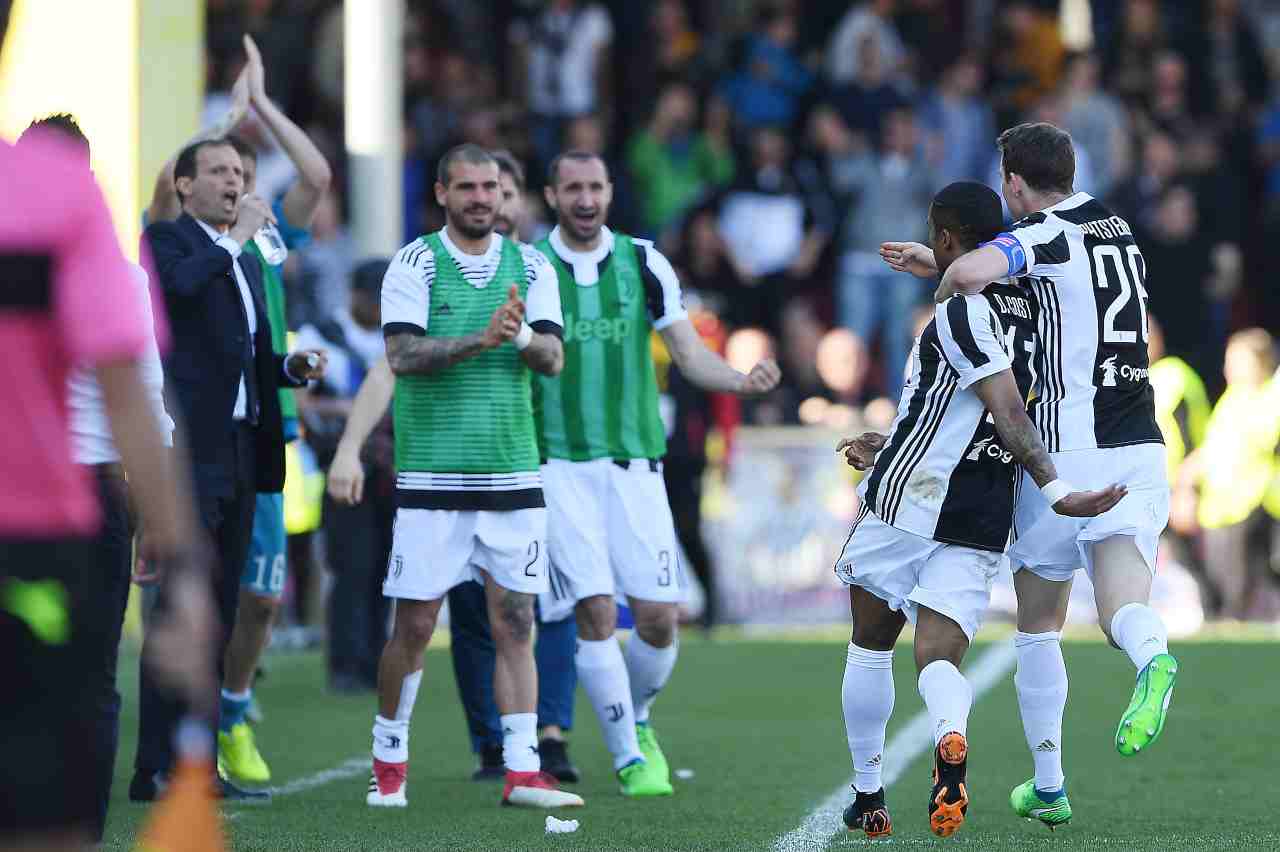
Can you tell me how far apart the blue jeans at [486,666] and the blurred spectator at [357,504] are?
8.17 feet

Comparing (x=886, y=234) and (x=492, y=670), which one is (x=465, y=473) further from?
(x=886, y=234)

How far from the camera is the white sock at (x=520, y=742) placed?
7387 millimetres

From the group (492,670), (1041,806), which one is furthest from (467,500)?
(1041,806)

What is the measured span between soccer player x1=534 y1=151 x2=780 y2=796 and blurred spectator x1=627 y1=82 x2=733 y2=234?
10288 mm

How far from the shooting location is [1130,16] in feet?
65.5

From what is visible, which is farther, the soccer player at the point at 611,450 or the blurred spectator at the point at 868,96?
the blurred spectator at the point at 868,96

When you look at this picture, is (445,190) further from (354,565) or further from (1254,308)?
(1254,308)

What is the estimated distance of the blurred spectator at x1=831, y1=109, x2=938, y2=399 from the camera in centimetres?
1770

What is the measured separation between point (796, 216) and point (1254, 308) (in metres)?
4.04

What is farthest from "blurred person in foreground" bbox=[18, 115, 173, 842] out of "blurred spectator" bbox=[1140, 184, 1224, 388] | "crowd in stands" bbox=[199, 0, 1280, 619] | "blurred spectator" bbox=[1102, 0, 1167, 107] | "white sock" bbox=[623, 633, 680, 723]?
"blurred spectator" bbox=[1102, 0, 1167, 107]

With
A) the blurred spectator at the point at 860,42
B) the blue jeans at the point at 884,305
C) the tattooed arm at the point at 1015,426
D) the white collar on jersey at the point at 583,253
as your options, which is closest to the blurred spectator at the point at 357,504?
the white collar on jersey at the point at 583,253

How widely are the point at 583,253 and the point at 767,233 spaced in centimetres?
994

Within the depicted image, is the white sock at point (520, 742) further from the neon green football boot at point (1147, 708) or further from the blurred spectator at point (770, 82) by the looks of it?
the blurred spectator at point (770, 82)

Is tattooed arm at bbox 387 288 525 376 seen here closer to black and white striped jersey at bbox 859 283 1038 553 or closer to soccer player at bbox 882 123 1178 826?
black and white striped jersey at bbox 859 283 1038 553
